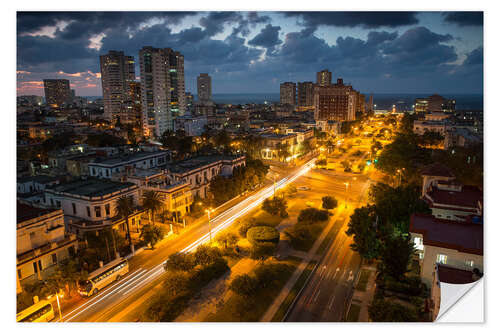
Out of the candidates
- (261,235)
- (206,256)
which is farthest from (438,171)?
(206,256)

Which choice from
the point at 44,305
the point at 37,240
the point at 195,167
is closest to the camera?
the point at 44,305

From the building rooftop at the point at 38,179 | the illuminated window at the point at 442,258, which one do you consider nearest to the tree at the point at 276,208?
the illuminated window at the point at 442,258

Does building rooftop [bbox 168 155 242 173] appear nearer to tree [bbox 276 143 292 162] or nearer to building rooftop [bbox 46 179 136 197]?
building rooftop [bbox 46 179 136 197]

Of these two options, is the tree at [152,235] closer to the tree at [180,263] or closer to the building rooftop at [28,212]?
the tree at [180,263]

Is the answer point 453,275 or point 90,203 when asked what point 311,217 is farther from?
point 90,203

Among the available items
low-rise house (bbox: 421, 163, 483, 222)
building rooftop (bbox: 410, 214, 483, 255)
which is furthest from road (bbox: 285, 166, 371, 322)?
low-rise house (bbox: 421, 163, 483, 222)
